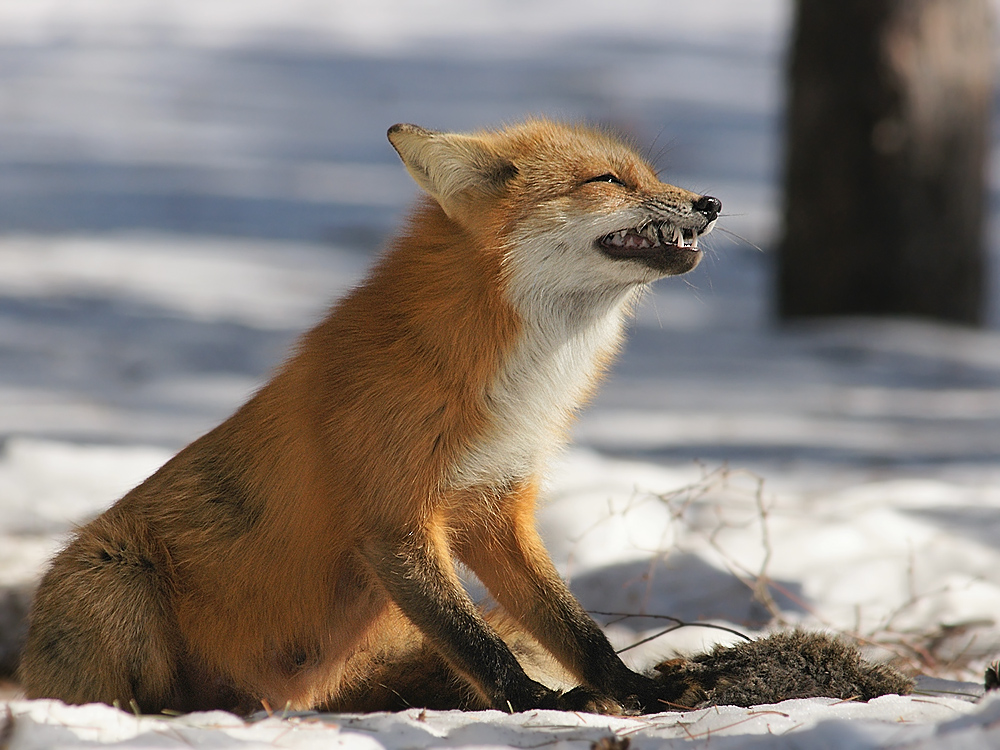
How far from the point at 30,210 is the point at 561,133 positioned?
886cm

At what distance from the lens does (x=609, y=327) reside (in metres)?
3.19

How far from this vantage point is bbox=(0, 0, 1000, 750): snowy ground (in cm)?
398

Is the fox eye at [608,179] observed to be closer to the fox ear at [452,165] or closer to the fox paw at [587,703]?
the fox ear at [452,165]

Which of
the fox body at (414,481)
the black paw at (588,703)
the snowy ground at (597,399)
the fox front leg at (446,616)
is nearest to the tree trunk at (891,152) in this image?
the snowy ground at (597,399)

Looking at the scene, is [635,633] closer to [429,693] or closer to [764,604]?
[764,604]

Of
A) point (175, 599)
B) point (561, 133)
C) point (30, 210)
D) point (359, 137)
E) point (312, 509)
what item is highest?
point (359, 137)

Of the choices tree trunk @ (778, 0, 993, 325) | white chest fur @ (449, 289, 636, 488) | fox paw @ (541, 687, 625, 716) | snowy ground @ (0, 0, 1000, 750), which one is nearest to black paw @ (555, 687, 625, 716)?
fox paw @ (541, 687, 625, 716)

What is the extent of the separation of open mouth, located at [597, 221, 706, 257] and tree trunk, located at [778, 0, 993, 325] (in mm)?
5438

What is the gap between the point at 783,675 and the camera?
3.05 metres

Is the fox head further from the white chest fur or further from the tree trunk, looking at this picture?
the tree trunk

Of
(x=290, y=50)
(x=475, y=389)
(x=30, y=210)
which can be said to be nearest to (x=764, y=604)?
(x=475, y=389)

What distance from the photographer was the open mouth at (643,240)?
3.00 m

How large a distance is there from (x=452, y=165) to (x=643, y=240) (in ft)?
1.84

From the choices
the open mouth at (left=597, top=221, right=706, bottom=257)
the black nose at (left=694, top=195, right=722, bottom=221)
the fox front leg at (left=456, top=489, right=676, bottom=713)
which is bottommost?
the fox front leg at (left=456, top=489, right=676, bottom=713)
